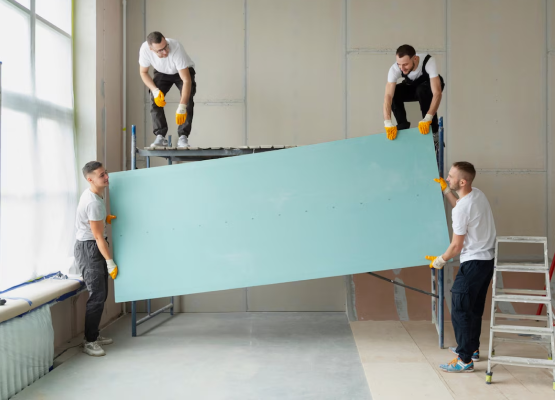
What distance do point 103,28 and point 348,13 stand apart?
8.17ft

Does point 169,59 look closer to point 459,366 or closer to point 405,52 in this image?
point 405,52

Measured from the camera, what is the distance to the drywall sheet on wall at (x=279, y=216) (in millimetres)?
3635

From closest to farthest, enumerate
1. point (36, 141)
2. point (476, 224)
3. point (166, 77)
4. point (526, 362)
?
point (526, 362), point (476, 224), point (36, 141), point (166, 77)

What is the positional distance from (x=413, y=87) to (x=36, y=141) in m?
3.02

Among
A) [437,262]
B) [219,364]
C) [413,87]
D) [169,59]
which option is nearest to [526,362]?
[437,262]

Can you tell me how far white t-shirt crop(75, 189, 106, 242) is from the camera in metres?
3.71

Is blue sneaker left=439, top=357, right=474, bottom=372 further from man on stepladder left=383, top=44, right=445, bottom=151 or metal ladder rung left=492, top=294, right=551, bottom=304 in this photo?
man on stepladder left=383, top=44, right=445, bottom=151

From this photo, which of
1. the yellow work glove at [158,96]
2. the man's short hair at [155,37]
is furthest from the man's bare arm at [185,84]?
the man's short hair at [155,37]

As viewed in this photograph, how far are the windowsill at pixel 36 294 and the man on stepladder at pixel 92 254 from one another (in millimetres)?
134

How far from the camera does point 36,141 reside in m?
3.63

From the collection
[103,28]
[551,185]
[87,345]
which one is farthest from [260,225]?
[551,185]

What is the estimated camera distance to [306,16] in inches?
201

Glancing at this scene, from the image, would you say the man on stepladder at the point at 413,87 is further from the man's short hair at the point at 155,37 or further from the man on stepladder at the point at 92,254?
the man on stepladder at the point at 92,254

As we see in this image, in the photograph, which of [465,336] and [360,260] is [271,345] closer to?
[360,260]
